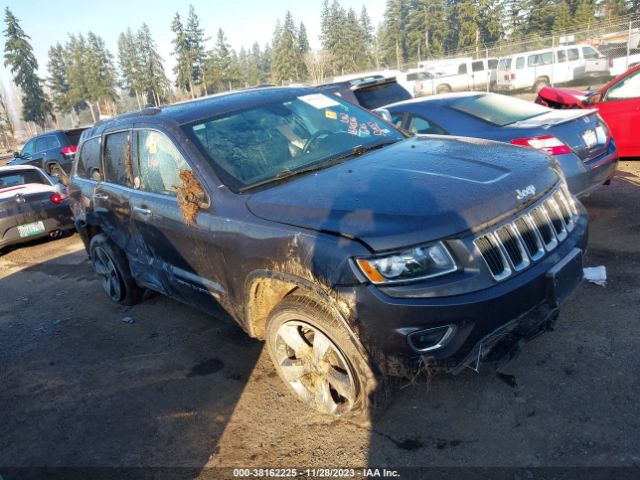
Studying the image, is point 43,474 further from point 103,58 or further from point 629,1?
point 103,58

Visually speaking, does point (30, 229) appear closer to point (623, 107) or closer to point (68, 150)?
point (68, 150)

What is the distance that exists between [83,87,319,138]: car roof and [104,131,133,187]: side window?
15 cm

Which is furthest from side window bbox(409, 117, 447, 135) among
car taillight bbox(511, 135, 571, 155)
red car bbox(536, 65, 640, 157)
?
red car bbox(536, 65, 640, 157)

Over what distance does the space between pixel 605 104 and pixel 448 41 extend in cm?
6507

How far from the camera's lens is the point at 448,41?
6681 cm

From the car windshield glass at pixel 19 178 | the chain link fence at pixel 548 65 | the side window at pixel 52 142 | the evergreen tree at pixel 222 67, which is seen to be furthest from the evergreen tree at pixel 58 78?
the car windshield glass at pixel 19 178

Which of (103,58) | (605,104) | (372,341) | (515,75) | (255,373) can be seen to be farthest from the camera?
(103,58)

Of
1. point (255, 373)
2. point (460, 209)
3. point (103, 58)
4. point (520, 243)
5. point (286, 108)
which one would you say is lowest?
point (255, 373)

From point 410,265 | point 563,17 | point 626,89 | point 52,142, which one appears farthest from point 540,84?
point 563,17

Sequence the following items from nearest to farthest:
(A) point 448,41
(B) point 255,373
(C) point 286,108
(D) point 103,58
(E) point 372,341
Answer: (E) point 372,341 < (B) point 255,373 < (C) point 286,108 < (A) point 448,41 < (D) point 103,58

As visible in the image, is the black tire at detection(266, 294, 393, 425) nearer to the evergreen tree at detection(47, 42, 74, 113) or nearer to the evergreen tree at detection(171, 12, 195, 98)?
the evergreen tree at detection(171, 12, 195, 98)

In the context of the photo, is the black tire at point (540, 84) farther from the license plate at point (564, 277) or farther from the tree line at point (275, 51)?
the tree line at point (275, 51)

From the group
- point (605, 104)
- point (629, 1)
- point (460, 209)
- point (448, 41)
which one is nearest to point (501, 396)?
point (460, 209)

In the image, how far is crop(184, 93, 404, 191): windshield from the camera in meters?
3.41
